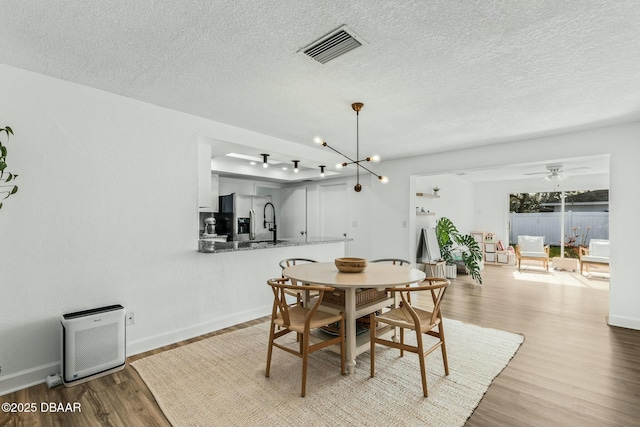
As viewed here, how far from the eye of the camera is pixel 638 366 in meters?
2.62

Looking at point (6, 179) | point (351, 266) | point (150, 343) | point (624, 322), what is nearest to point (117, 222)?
point (6, 179)

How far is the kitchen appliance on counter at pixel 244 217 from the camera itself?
17.8 feet

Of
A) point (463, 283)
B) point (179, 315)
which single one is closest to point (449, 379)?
point (179, 315)

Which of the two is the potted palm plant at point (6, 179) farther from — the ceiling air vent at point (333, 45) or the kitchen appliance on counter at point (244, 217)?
the kitchen appliance on counter at point (244, 217)

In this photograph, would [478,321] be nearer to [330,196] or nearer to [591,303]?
[591,303]

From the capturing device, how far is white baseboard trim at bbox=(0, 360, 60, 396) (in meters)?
2.26

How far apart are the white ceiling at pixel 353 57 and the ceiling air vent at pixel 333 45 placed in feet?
0.17

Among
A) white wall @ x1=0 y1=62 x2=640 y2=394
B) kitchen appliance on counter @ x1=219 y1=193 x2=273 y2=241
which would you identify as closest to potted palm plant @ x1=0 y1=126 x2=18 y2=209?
white wall @ x1=0 y1=62 x2=640 y2=394

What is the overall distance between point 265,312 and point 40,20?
3.35m

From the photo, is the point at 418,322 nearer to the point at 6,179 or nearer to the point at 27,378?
the point at 27,378

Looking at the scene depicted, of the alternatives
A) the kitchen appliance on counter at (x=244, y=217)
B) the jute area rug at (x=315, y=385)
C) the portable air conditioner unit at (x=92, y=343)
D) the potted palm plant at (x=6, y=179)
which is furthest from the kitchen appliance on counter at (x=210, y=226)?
Result: the potted palm plant at (x=6, y=179)

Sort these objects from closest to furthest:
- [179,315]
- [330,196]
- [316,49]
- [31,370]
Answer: [316,49]
[31,370]
[179,315]
[330,196]

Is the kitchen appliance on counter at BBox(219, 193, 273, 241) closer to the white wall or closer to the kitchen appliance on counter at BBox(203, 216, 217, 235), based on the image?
the kitchen appliance on counter at BBox(203, 216, 217, 235)

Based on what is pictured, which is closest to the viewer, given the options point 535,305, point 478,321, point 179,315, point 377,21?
point 377,21
